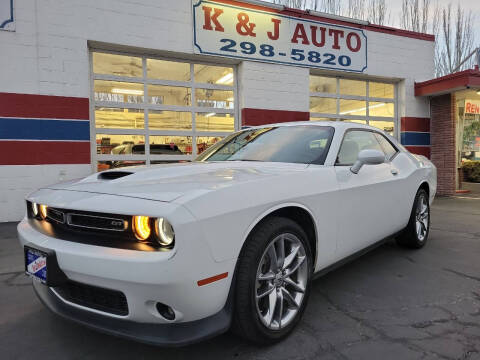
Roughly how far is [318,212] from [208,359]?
3.64 ft

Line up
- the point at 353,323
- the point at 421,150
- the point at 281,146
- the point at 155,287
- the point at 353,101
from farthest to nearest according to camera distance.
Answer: the point at 421,150 → the point at 353,101 → the point at 281,146 → the point at 353,323 → the point at 155,287

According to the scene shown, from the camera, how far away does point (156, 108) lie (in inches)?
295

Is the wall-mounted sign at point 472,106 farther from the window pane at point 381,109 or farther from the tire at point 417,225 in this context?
the tire at point 417,225

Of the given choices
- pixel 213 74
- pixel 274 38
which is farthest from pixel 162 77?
pixel 274 38

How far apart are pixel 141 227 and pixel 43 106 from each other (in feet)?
19.0

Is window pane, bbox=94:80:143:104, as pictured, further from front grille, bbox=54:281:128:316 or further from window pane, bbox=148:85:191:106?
front grille, bbox=54:281:128:316

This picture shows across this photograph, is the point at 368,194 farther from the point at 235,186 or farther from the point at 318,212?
the point at 235,186

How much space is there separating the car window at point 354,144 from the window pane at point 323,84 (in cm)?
583

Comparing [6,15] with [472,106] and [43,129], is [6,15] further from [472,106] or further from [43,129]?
[472,106]

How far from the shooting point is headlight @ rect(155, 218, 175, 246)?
1.63 meters

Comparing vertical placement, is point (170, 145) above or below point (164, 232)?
above

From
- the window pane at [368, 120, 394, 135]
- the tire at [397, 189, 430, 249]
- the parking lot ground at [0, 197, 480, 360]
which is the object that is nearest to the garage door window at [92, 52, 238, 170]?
the parking lot ground at [0, 197, 480, 360]

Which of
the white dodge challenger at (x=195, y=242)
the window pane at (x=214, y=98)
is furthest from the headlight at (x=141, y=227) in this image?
the window pane at (x=214, y=98)

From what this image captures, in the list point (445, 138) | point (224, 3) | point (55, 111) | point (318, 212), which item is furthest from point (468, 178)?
point (55, 111)
